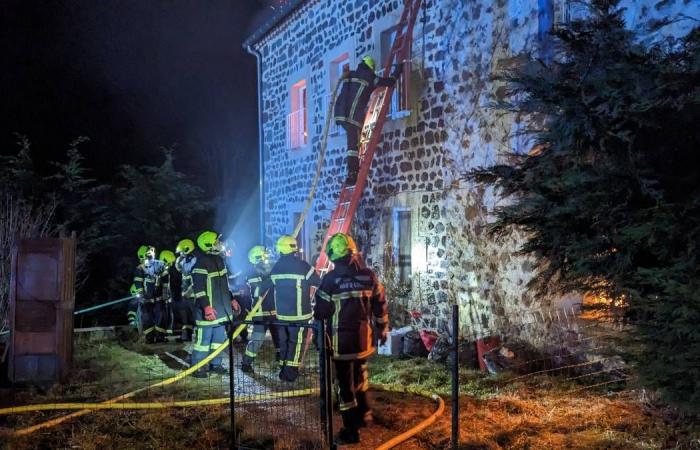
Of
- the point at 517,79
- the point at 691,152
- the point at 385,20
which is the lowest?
the point at 691,152

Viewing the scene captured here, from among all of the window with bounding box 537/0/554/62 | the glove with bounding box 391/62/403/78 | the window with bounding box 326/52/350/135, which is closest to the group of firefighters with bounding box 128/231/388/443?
the window with bounding box 537/0/554/62

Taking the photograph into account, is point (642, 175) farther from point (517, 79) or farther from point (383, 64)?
point (383, 64)

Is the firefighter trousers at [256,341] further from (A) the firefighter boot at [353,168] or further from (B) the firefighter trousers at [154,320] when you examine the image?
(A) the firefighter boot at [353,168]

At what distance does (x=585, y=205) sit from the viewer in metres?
3.95

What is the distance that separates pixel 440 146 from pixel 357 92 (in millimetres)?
1704

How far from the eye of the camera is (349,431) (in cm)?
541

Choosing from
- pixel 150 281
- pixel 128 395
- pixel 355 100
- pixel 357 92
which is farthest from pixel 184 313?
pixel 357 92

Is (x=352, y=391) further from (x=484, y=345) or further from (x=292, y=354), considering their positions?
(x=484, y=345)

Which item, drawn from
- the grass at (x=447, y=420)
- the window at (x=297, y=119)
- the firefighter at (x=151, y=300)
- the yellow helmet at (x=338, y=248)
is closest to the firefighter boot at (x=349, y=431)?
the grass at (x=447, y=420)

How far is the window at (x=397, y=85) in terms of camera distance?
10.2 metres

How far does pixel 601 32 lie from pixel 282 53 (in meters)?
11.9

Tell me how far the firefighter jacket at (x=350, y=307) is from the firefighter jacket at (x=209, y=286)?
9.70 feet

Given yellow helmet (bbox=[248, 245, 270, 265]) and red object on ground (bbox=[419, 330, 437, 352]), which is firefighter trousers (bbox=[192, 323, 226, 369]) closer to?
yellow helmet (bbox=[248, 245, 270, 265])

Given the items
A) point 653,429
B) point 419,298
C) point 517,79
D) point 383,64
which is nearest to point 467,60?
point 383,64
